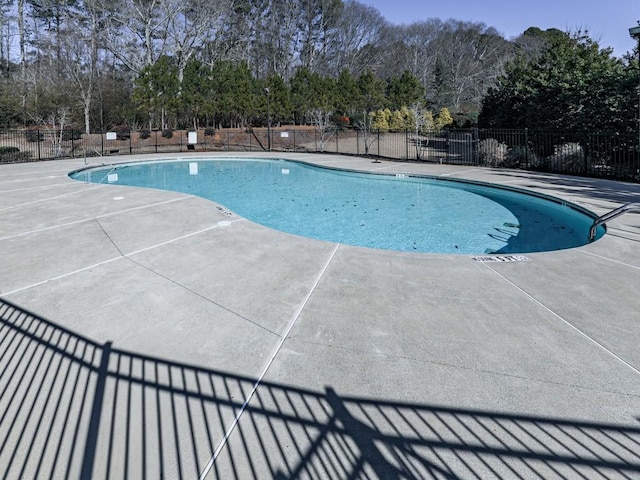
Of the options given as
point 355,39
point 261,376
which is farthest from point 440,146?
point 355,39

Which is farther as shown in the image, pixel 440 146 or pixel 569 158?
pixel 440 146

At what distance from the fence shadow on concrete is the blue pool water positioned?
15.8ft

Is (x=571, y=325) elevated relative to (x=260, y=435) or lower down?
elevated

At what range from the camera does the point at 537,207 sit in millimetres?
9484

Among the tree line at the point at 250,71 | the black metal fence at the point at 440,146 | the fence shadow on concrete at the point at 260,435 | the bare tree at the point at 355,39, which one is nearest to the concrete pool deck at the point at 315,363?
the fence shadow on concrete at the point at 260,435

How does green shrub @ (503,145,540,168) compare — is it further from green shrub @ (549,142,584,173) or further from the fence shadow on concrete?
the fence shadow on concrete

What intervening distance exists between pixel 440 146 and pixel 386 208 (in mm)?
15137

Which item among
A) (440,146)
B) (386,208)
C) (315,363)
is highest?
(440,146)

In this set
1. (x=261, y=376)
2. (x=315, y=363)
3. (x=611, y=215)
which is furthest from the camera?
(x=611, y=215)

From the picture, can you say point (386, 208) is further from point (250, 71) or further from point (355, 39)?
point (355, 39)

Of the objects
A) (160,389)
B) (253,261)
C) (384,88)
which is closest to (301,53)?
(384,88)

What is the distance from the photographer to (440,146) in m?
23.6

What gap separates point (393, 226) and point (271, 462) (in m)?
6.85

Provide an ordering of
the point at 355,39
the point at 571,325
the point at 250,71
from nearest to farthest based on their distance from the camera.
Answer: the point at 571,325 → the point at 250,71 → the point at 355,39
